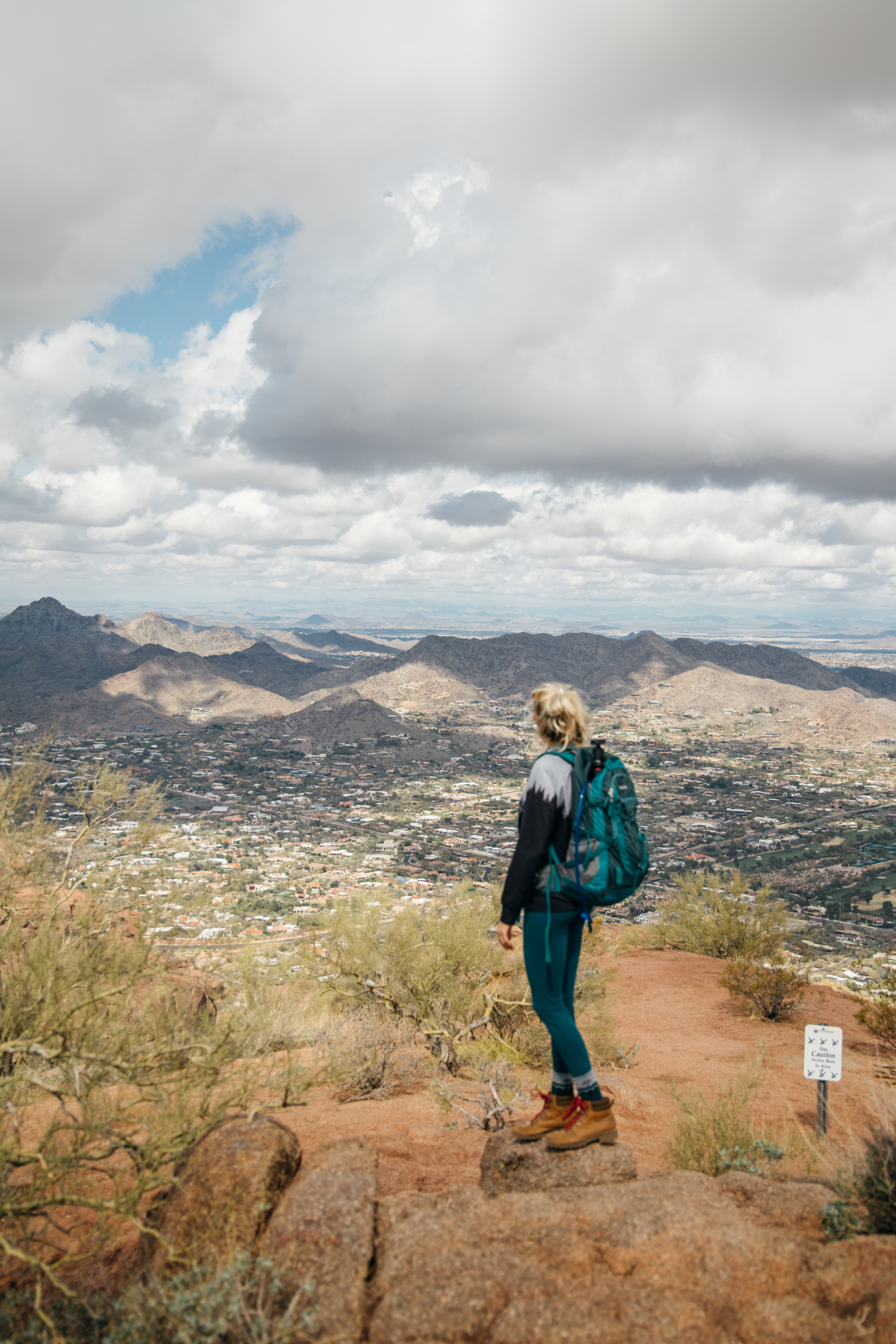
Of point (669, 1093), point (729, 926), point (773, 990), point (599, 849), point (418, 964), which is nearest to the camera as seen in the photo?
point (599, 849)

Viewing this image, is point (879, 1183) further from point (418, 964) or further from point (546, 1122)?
point (418, 964)

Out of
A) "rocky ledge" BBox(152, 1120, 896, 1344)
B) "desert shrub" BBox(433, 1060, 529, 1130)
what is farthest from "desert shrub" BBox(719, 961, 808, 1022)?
"rocky ledge" BBox(152, 1120, 896, 1344)

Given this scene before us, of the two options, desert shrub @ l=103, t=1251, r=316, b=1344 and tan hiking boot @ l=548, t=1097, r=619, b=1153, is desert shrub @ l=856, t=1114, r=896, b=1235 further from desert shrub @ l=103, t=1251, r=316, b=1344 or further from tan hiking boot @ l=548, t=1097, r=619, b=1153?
desert shrub @ l=103, t=1251, r=316, b=1344

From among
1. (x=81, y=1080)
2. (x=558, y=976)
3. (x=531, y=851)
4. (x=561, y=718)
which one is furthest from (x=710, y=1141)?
(x=81, y=1080)

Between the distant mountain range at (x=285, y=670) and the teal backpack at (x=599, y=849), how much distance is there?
104011mm

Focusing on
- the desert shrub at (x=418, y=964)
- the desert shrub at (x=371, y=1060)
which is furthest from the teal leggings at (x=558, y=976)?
the desert shrub at (x=418, y=964)

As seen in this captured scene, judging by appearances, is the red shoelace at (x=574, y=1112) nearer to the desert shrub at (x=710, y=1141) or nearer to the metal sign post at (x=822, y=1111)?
the desert shrub at (x=710, y=1141)

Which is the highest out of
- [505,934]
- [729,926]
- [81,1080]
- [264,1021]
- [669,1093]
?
[505,934]

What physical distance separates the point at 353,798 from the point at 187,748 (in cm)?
3072

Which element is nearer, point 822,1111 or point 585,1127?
point 585,1127

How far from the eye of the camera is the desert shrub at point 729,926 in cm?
1684

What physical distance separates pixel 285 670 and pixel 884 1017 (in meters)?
154

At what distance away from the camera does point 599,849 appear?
3949 mm

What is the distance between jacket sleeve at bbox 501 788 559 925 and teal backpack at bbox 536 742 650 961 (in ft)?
0.22
